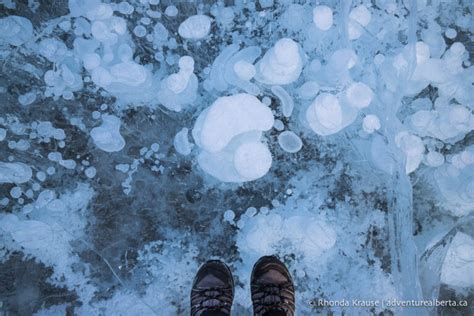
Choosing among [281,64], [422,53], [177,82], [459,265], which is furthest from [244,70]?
[459,265]

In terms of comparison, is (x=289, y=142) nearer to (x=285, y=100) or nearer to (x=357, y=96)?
(x=285, y=100)

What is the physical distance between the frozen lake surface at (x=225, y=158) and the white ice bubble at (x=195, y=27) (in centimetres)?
1

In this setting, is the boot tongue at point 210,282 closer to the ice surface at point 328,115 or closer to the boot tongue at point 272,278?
the boot tongue at point 272,278

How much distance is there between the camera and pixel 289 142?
184 cm

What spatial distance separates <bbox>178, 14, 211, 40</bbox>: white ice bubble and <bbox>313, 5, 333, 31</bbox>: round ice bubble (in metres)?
0.47

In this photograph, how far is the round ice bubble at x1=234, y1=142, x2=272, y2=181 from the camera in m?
1.75

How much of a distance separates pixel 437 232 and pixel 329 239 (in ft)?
1.58

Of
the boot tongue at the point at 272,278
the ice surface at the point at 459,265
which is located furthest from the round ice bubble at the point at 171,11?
the ice surface at the point at 459,265

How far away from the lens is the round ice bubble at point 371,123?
183 centimetres

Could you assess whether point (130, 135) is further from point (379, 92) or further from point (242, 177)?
point (379, 92)

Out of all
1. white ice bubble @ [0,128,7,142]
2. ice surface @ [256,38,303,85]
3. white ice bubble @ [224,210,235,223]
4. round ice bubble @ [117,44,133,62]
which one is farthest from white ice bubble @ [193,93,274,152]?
white ice bubble @ [0,128,7,142]

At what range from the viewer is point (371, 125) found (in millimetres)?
1836

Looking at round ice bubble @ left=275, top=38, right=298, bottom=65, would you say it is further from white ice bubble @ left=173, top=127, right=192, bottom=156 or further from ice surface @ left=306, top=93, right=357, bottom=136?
white ice bubble @ left=173, top=127, right=192, bottom=156

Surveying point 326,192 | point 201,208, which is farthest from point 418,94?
point 201,208
